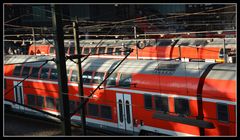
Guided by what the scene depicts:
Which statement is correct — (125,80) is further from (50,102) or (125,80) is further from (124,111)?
(50,102)

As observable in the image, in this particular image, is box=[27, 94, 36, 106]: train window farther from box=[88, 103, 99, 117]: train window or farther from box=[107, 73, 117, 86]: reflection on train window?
box=[107, 73, 117, 86]: reflection on train window

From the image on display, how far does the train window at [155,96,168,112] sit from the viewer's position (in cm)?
1437

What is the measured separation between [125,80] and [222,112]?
4.58 m

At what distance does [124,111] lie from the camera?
51.8 ft

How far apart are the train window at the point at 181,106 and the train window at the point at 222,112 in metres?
1.19

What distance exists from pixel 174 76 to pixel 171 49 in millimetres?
12754

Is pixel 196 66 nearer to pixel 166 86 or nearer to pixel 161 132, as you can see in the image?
pixel 166 86

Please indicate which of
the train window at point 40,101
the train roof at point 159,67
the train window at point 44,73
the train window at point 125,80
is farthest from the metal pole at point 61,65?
the train window at point 40,101

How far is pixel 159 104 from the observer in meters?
14.6

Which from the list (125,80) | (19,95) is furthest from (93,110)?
(19,95)

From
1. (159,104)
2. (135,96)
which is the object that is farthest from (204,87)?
(135,96)

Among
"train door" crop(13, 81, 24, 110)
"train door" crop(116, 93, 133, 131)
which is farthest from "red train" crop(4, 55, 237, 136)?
"train door" crop(13, 81, 24, 110)

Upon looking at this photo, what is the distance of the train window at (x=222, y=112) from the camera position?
1253cm

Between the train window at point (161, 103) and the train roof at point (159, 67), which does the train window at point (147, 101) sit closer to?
the train window at point (161, 103)
